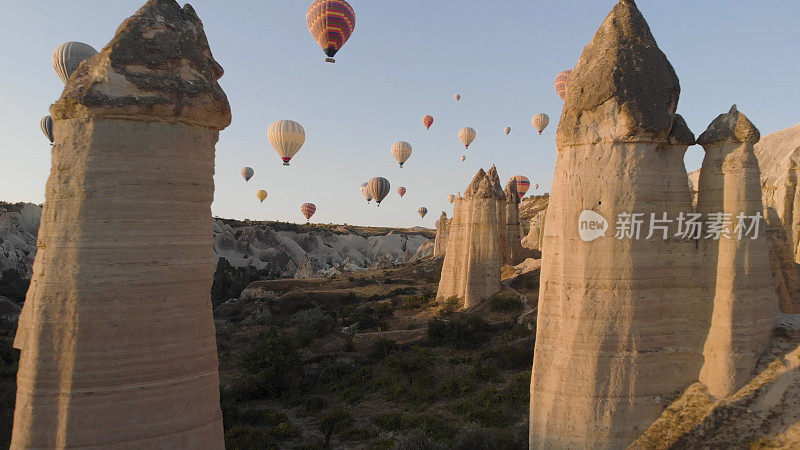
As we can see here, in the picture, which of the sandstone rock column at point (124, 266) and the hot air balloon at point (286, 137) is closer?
the sandstone rock column at point (124, 266)

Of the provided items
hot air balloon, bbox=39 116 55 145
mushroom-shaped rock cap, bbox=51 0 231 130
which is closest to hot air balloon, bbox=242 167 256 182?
hot air balloon, bbox=39 116 55 145

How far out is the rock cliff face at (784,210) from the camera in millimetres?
14336

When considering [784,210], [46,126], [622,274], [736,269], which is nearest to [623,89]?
[622,274]

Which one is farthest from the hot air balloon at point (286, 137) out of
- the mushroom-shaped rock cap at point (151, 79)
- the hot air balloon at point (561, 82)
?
the mushroom-shaped rock cap at point (151, 79)

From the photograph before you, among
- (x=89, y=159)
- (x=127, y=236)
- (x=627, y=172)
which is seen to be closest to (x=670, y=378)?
(x=627, y=172)

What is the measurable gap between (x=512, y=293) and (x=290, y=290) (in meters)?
19.6

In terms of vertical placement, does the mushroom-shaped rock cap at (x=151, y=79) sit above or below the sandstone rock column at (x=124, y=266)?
above

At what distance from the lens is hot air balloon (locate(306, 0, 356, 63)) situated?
101ft

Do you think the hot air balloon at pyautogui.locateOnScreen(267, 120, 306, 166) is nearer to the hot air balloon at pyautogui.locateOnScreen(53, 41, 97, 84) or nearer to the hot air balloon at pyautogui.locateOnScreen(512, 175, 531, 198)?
the hot air balloon at pyautogui.locateOnScreen(53, 41, 97, 84)

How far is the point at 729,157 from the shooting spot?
7371 mm

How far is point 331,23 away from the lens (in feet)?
101

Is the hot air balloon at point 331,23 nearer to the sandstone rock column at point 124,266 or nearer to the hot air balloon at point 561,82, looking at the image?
A: the hot air balloon at point 561,82

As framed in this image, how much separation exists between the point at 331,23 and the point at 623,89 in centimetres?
2657

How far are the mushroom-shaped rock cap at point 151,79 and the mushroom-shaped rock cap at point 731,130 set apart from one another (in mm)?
6974
